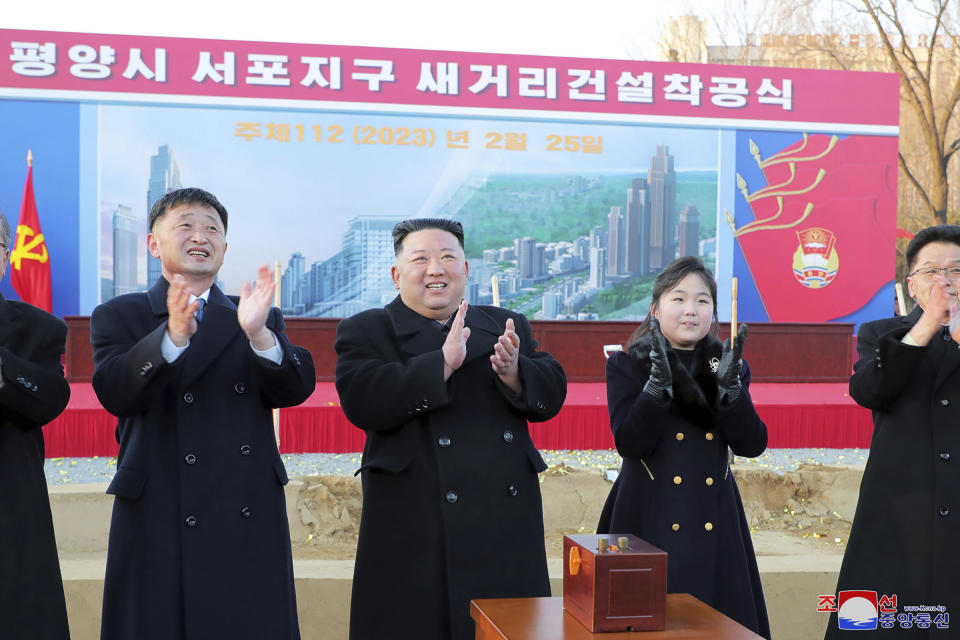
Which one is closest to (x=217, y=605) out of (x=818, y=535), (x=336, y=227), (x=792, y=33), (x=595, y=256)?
(x=818, y=535)

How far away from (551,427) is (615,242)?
397 cm

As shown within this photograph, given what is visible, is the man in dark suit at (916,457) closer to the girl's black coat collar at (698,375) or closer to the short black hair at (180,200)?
the girl's black coat collar at (698,375)

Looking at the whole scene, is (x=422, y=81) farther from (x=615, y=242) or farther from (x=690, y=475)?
(x=690, y=475)

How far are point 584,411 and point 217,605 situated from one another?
4369 millimetres

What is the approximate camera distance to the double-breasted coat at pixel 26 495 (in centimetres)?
Result: 166

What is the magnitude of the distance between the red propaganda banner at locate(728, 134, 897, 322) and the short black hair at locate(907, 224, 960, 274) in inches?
298

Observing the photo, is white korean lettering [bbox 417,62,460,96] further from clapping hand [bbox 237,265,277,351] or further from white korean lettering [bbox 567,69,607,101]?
clapping hand [bbox 237,265,277,351]

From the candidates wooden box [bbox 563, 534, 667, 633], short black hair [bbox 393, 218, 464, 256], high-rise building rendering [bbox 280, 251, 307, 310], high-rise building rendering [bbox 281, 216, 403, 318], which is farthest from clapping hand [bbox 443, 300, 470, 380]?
high-rise building rendering [bbox 280, 251, 307, 310]

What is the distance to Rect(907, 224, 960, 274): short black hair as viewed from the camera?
207 centimetres

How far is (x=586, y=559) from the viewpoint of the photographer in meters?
1.38

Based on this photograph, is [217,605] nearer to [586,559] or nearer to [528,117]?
[586,559]

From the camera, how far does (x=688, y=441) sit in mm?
2094

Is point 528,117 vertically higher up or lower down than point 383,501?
higher up

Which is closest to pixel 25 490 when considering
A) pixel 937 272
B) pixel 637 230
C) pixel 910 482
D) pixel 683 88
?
pixel 910 482
